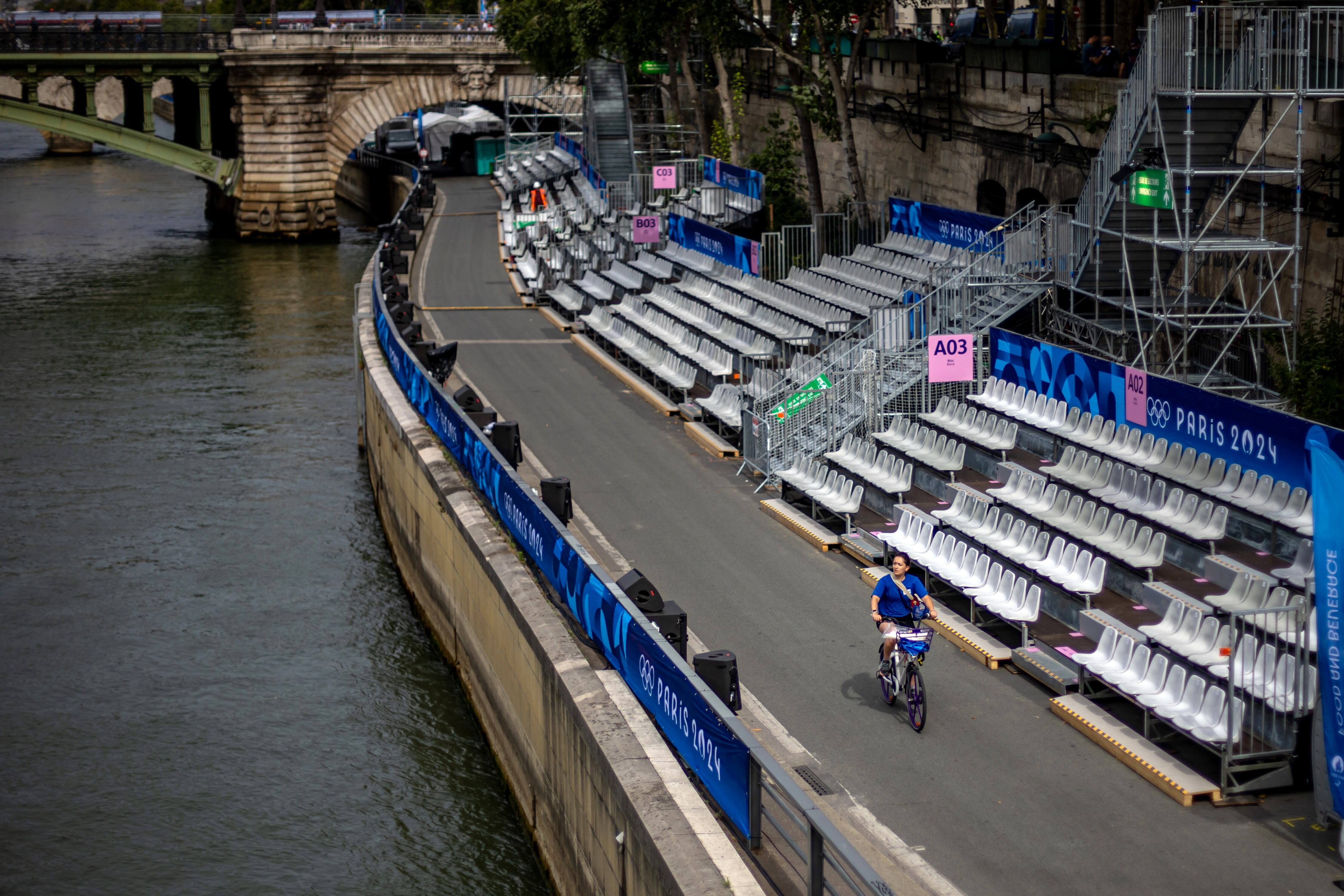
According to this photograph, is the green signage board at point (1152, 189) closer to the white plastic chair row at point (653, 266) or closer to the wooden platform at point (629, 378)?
the wooden platform at point (629, 378)

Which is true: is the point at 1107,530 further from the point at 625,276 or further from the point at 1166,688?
the point at 625,276

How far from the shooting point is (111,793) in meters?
18.5

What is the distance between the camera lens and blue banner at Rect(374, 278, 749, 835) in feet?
38.4

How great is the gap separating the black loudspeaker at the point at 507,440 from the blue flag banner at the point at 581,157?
33.0 metres

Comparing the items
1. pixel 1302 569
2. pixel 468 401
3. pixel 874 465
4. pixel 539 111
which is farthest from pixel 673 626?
pixel 539 111

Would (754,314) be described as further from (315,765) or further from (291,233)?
(291,233)

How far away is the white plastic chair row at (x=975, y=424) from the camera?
68.6 ft

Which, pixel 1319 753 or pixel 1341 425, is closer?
pixel 1319 753

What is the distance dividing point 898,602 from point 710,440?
Result: 12.2m

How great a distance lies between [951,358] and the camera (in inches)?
866

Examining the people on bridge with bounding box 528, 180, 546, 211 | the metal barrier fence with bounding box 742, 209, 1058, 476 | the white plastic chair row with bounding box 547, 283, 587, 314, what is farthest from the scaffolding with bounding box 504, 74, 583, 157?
the metal barrier fence with bounding box 742, 209, 1058, 476

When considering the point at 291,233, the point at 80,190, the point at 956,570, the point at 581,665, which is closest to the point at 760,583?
the point at 956,570

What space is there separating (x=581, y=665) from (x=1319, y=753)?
666cm

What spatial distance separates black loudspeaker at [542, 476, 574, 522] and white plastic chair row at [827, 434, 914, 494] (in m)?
4.55
